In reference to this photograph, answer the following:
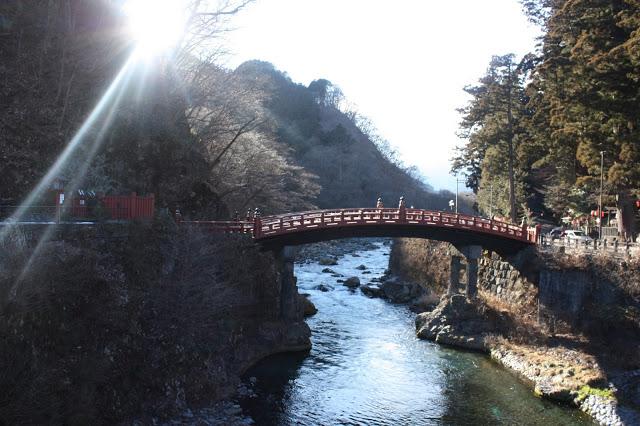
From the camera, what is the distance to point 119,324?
51.4 ft

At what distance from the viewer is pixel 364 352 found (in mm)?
25609

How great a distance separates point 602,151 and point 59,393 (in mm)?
29260

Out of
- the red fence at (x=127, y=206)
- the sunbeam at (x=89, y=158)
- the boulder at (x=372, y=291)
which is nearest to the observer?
the sunbeam at (x=89, y=158)

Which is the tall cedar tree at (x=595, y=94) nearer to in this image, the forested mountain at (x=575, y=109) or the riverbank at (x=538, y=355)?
the forested mountain at (x=575, y=109)

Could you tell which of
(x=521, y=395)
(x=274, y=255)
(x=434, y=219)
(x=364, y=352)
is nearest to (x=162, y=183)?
(x=274, y=255)

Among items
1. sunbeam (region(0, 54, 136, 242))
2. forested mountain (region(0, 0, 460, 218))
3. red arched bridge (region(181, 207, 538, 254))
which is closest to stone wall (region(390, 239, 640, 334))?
red arched bridge (region(181, 207, 538, 254))

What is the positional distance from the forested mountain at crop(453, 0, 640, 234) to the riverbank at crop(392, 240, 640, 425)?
23.8ft

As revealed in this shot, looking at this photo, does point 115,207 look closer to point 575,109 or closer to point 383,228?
point 383,228

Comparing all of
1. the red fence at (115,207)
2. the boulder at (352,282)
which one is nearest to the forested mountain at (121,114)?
the red fence at (115,207)

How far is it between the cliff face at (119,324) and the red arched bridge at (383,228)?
2.83m

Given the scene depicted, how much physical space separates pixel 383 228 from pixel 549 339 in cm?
1029

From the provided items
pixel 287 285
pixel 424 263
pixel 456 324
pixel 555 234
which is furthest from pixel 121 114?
pixel 555 234

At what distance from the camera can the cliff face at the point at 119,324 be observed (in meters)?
12.5

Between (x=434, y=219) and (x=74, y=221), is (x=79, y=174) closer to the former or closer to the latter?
(x=74, y=221)
